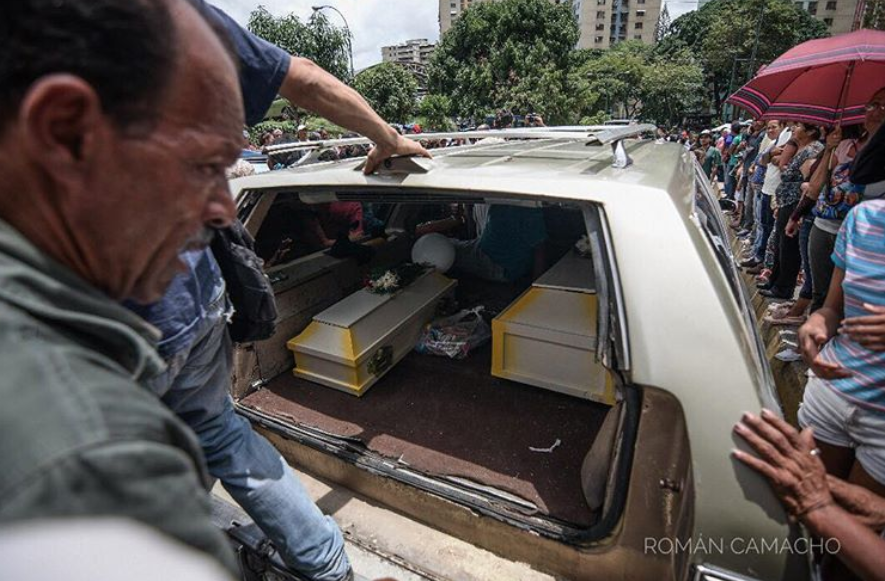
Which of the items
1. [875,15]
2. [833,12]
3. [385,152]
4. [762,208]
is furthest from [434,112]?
[833,12]

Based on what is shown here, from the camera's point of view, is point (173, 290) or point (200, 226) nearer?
point (200, 226)

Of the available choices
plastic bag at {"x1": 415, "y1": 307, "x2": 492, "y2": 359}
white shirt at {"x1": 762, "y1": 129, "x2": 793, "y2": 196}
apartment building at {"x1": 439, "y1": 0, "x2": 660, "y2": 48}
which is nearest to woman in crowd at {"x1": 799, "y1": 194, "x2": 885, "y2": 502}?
plastic bag at {"x1": 415, "y1": 307, "x2": 492, "y2": 359}

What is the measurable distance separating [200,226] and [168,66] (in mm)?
247

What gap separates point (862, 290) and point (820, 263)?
8.07 ft

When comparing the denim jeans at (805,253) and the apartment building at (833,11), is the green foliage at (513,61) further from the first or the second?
the apartment building at (833,11)

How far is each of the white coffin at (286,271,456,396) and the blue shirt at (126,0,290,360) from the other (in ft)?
3.39

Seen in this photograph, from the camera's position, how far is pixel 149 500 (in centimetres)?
47

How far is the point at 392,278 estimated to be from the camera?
10.1ft

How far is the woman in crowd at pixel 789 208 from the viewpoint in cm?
453

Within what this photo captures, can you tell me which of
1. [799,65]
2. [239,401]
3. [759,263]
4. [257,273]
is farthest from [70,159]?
[759,263]

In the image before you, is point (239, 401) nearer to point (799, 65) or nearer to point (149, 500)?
point (149, 500)

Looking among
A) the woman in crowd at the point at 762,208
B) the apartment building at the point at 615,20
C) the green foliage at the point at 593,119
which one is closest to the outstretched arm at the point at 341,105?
the woman in crowd at the point at 762,208

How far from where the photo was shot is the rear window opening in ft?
5.58

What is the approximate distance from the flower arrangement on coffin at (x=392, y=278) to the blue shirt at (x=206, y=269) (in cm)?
136
